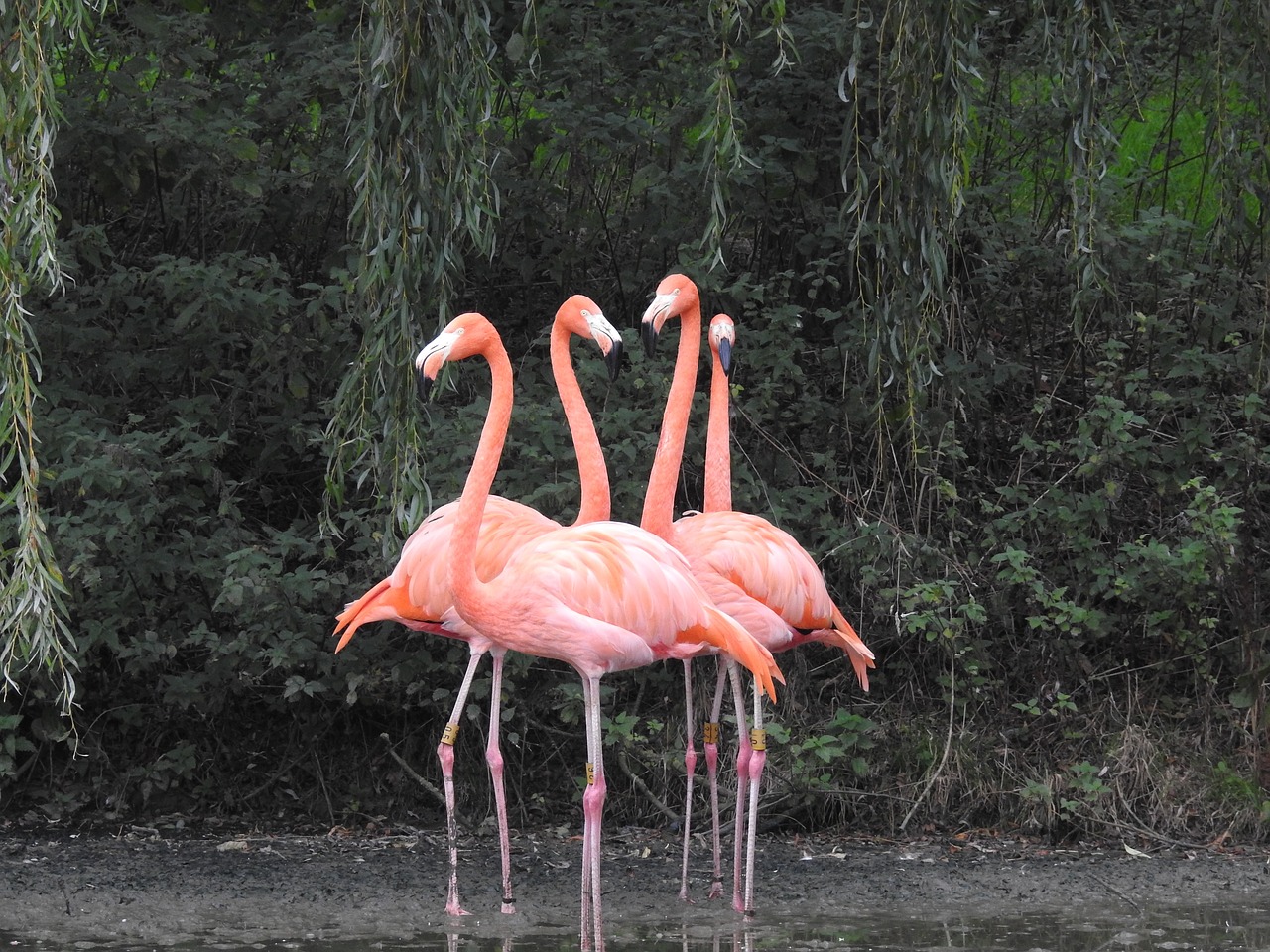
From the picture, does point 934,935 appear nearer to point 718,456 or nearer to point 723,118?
point 718,456

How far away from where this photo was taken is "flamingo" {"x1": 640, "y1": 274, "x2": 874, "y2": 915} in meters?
4.99

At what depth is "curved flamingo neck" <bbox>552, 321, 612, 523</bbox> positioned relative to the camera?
16.8ft

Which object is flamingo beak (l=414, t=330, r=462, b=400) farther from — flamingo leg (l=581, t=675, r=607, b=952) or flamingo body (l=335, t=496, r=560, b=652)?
flamingo leg (l=581, t=675, r=607, b=952)

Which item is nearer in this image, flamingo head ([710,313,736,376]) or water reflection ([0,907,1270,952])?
water reflection ([0,907,1270,952])

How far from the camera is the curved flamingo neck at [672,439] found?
16.9ft

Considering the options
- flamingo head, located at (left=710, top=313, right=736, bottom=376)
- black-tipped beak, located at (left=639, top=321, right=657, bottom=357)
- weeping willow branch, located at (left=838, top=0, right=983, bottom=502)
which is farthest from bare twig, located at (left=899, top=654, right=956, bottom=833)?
black-tipped beak, located at (left=639, top=321, right=657, bottom=357)

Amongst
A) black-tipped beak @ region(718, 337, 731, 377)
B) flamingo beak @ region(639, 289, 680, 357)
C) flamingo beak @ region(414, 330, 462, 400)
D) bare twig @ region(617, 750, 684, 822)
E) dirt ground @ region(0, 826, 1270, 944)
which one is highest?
flamingo beak @ region(639, 289, 680, 357)

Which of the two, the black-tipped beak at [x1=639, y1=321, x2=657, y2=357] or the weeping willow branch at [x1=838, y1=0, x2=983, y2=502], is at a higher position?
the weeping willow branch at [x1=838, y1=0, x2=983, y2=502]

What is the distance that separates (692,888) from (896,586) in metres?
1.45

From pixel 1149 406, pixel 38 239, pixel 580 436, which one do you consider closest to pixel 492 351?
pixel 580 436

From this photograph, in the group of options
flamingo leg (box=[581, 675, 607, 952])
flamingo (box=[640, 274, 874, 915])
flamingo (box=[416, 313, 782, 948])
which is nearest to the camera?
flamingo leg (box=[581, 675, 607, 952])

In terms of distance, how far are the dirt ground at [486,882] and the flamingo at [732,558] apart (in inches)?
16.9

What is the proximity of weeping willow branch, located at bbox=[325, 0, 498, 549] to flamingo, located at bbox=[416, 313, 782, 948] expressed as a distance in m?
0.18

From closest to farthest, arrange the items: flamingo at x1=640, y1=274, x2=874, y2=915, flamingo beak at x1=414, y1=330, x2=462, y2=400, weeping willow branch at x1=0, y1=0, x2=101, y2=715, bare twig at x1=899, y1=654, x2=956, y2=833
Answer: weeping willow branch at x1=0, y1=0, x2=101, y2=715 → flamingo beak at x1=414, y1=330, x2=462, y2=400 → flamingo at x1=640, y1=274, x2=874, y2=915 → bare twig at x1=899, y1=654, x2=956, y2=833
